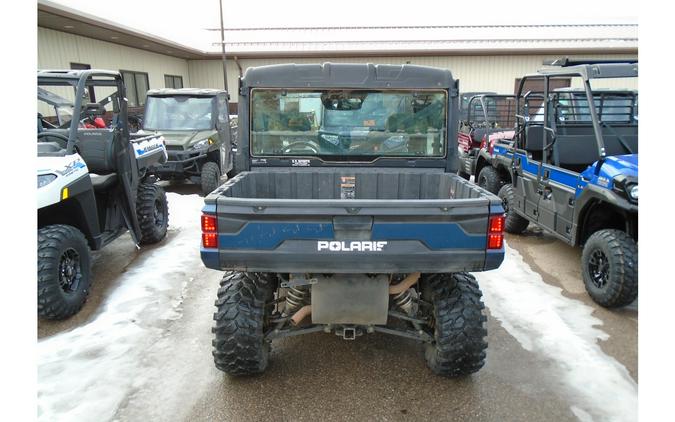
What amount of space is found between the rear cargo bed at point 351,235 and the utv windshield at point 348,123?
1374 millimetres

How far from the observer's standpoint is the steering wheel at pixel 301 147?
391cm

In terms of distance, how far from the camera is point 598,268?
430cm

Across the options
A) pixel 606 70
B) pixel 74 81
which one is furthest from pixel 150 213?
pixel 606 70

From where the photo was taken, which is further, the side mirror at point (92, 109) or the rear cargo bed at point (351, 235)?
the side mirror at point (92, 109)

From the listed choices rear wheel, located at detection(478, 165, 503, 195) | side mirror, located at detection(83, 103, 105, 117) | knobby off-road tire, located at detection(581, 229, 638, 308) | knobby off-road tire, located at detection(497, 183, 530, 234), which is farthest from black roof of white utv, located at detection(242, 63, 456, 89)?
rear wheel, located at detection(478, 165, 503, 195)

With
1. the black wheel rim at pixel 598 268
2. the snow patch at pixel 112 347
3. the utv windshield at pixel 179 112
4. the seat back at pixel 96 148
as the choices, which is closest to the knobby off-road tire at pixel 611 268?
the black wheel rim at pixel 598 268

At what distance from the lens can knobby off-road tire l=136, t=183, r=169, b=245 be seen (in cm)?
580

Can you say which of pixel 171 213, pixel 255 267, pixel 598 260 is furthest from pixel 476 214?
pixel 171 213

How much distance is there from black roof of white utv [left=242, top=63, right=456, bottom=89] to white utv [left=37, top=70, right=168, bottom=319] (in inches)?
75.7

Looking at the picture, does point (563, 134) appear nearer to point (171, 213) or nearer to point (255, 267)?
point (255, 267)

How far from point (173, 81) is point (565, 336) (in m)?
19.1

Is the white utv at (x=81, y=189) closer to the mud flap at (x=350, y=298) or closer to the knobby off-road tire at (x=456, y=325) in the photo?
the mud flap at (x=350, y=298)

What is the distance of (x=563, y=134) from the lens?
5.93m

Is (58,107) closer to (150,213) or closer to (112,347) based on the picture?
(150,213)
